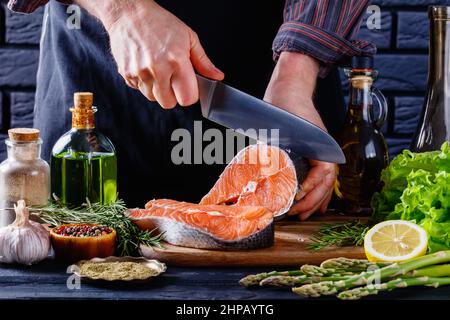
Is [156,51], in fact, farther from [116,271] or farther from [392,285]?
[392,285]

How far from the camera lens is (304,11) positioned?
1.88 meters

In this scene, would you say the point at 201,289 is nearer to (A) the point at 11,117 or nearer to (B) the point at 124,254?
(B) the point at 124,254

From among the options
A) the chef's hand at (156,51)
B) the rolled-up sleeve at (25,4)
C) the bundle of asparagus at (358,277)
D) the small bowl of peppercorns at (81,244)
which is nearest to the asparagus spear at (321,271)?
the bundle of asparagus at (358,277)

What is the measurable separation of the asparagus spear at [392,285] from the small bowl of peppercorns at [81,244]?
41 cm

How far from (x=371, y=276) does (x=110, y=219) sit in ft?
1.65

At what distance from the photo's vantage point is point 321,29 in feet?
6.15

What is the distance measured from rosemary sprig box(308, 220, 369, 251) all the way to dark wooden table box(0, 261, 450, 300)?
199 millimetres

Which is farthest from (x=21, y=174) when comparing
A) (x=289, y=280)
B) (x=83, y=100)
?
(x=289, y=280)

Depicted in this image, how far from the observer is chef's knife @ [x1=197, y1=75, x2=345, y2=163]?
1.64 m

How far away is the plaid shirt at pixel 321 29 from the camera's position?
1.87m

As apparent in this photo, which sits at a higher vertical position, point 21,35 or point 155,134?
point 21,35

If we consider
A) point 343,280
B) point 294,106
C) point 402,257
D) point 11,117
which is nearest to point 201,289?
point 343,280
